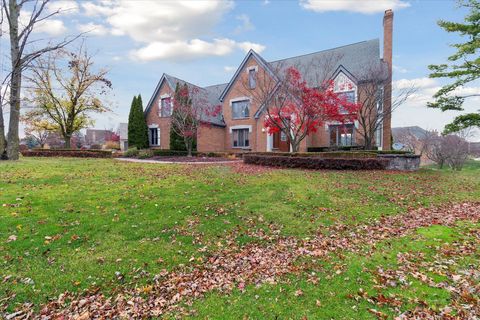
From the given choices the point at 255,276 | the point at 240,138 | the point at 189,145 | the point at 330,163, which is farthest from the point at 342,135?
the point at 255,276

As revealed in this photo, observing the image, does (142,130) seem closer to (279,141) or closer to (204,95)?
(204,95)

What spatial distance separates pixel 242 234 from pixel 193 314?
2675mm

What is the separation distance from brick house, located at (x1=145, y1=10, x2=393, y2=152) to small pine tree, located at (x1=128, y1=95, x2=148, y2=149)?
4.00ft

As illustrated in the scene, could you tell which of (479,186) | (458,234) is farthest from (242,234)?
(479,186)

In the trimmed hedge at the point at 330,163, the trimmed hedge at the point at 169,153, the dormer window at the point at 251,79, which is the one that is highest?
the dormer window at the point at 251,79

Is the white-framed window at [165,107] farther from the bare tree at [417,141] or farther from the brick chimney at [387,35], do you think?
the bare tree at [417,141]

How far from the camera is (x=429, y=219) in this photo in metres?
7.31

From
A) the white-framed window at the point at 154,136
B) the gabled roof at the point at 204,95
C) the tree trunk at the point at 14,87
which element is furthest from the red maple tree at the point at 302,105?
the white-framed window at the point at 154,136

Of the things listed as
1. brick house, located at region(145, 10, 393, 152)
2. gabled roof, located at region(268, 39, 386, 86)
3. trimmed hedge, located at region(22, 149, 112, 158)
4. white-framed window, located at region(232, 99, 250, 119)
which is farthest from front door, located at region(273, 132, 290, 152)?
trimmed hedge, located at region(22, 149, 112, 158)

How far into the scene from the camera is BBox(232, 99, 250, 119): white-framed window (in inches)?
1073

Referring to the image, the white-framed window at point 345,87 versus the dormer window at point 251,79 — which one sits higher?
the dormer window at point 251,79

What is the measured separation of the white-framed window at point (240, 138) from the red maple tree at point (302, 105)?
25.2 ft

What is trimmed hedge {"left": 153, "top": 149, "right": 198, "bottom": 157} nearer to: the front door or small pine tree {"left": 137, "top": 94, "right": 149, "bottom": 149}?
small pine tree {"left": 137, "top": 94, "right": 149, "bottom": 149}

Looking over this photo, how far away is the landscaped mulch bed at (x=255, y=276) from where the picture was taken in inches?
149
